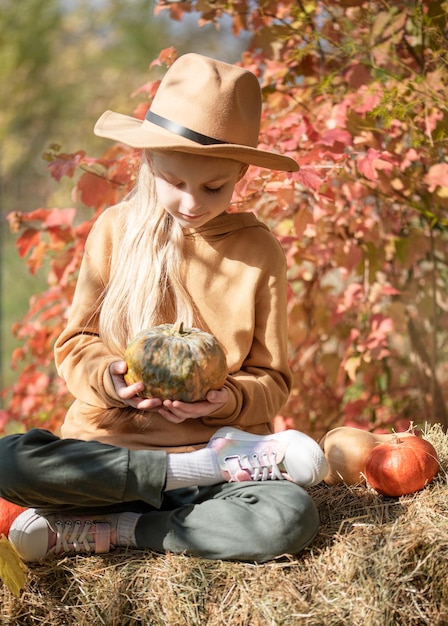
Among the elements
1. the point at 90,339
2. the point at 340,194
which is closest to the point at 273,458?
the point at 90,339

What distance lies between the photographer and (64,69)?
54.1 feet

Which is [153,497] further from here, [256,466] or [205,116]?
[205,116]

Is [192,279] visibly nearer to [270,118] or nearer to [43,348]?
[270,118]

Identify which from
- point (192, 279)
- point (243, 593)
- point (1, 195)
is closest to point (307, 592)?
point (243, 593)

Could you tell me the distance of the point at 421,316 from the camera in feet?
13.7

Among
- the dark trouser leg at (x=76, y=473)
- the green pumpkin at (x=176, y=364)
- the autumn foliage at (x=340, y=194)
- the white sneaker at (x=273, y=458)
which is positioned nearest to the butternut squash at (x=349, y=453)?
the white sneaker at (x=273, y=458)

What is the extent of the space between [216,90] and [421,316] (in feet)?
6.80

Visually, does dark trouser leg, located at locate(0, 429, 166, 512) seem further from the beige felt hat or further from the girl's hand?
the beige felt hat

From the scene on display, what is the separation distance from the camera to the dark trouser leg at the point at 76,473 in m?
2.29

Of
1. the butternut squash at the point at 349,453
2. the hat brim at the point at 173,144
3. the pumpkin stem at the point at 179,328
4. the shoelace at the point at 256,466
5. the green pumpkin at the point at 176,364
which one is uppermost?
the hat brim at the point at 173,144

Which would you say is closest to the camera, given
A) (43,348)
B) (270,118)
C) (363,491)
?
(363,491)

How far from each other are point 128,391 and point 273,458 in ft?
1.53

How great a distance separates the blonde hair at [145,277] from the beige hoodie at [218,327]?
5 cm

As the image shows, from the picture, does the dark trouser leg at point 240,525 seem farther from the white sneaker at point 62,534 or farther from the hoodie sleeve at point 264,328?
the hoodie sleeve at point 264,328
